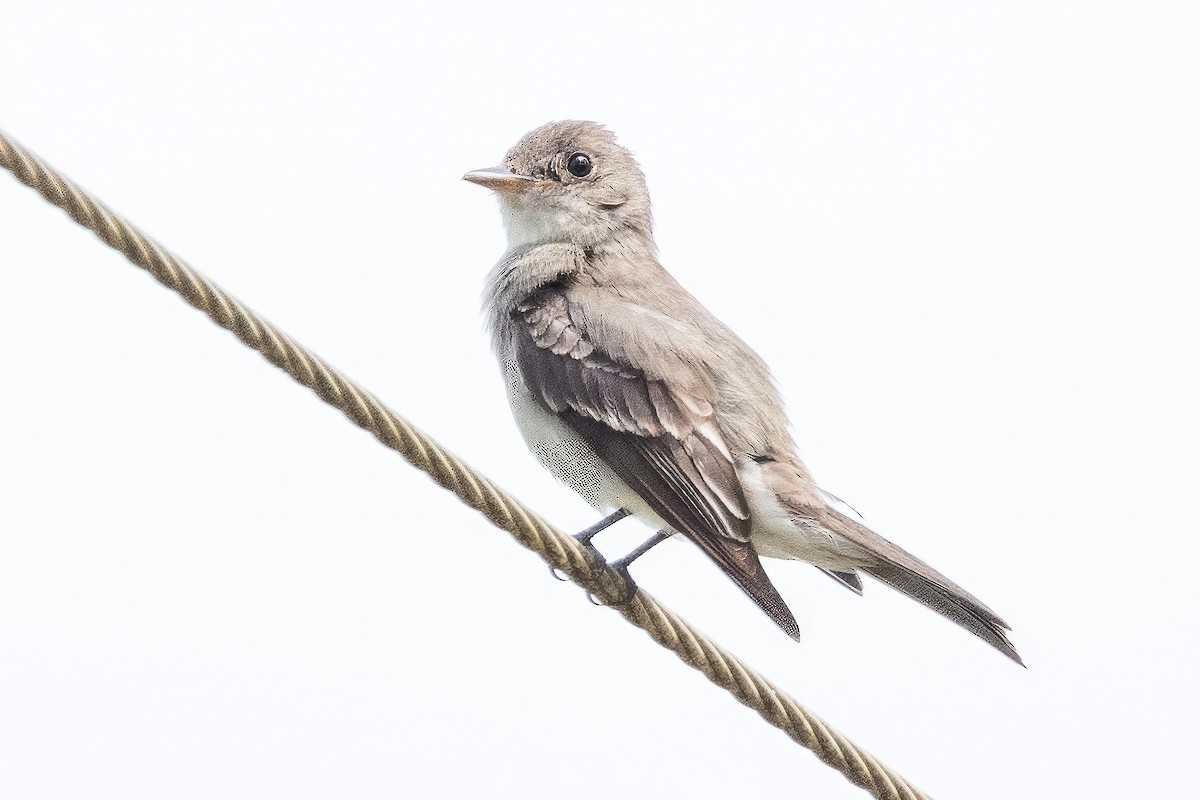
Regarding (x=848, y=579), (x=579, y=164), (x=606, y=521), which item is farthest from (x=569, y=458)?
(x=579, y=164)

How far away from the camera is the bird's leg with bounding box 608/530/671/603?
6238 millimetres

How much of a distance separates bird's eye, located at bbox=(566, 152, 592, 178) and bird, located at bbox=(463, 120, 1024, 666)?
64 cm

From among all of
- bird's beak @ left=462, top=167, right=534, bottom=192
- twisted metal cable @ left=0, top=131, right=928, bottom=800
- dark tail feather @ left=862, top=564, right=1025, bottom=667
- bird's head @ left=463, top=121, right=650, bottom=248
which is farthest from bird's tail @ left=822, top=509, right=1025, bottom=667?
bird's beak @ left=462, top=167, right=534, bottom=192

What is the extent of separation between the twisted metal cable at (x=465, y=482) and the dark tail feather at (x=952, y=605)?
1.02 metres

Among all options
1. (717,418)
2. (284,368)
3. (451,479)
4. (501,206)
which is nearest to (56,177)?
(284,368)

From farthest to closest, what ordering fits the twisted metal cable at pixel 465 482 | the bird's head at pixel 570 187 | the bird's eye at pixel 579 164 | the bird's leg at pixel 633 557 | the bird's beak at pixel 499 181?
the bird's eye at pixel 579 164, the bird's beak at pixel 499 181, the bird's head at pixel 570 187, the bird's leg at pixel 633 557, the twisted metal cable at pixel 465 482

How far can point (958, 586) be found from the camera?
6426 mm

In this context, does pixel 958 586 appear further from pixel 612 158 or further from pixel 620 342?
pixel 612 158

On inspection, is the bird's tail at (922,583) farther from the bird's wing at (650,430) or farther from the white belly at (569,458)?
the white belly at (569,458)

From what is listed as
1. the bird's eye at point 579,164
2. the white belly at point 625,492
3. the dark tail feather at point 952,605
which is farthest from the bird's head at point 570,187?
the dark tail feather at point 952,605

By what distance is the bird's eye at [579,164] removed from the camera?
9.11m

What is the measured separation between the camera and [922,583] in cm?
661

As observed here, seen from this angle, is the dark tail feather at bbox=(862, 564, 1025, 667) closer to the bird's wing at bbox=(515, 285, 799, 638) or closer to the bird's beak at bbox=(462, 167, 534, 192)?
the bird's wing at bbox=(515, 285, 799, 638)

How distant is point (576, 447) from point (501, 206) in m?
2.00
